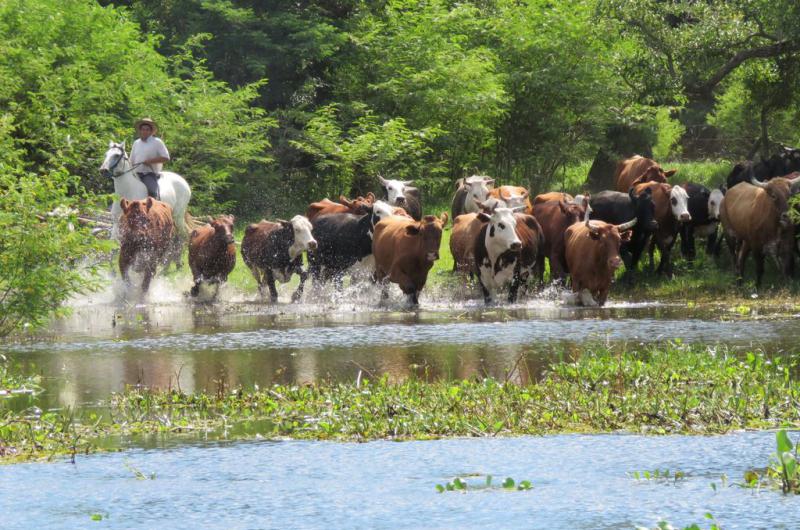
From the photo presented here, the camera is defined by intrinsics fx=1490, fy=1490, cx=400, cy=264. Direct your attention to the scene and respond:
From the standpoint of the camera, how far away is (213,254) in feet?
74.6

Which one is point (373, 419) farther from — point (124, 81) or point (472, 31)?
point (472, 31)

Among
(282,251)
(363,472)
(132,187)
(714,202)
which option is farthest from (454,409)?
(714,202)

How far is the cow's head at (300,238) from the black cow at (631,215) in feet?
15.2

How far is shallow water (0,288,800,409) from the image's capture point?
1425 centimetres

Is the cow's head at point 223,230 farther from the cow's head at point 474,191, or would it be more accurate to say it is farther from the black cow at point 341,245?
the cow's head at point 474,191

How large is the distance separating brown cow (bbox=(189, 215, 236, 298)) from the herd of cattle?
0.02 meters

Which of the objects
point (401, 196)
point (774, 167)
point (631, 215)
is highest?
point (774, 167)

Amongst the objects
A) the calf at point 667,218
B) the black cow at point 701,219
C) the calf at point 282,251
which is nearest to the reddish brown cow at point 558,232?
the calf at point 667,218

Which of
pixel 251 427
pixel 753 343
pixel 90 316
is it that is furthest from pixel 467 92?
pixel 251 427

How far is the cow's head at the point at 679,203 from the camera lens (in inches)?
915

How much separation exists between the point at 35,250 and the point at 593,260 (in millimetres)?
8678

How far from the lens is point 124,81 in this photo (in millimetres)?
32969

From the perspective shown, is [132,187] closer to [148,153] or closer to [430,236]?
[148,153]

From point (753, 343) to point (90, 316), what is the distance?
30.8 feet
